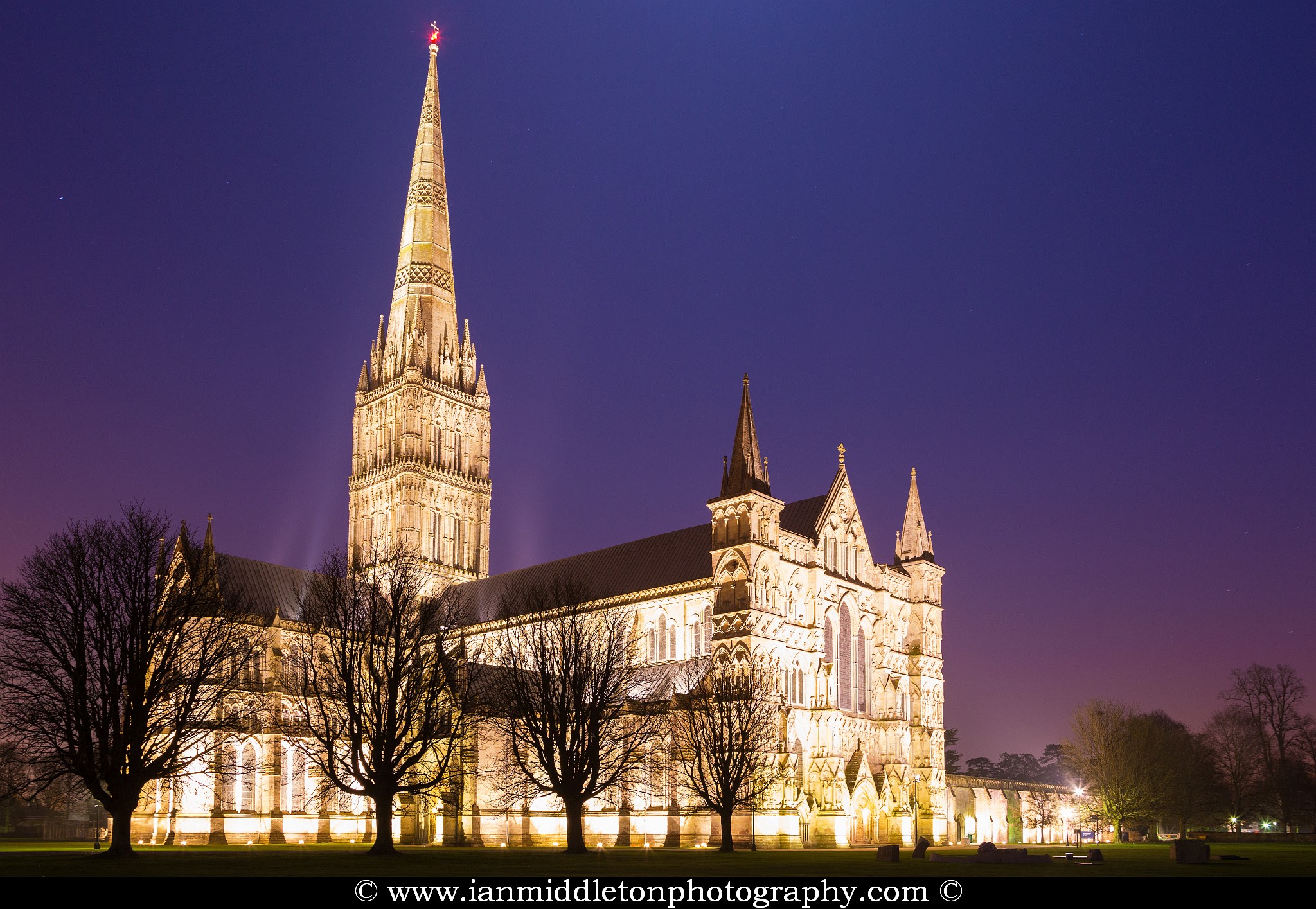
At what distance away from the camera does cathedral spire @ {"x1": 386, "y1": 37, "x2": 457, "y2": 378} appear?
10369 cm

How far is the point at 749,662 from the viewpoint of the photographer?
65125 mm

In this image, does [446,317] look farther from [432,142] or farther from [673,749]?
[673,749]

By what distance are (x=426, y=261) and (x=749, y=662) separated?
181 ft

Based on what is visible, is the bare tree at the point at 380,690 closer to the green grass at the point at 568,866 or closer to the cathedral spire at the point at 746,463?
the green grass at the point at 568,866

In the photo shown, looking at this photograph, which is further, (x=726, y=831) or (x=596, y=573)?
(x=596, y=573)

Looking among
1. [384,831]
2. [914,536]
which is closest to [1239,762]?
[914,536]

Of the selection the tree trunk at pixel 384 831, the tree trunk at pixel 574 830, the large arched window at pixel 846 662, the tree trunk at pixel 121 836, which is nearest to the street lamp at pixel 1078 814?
the large arched window at pixel 846 662

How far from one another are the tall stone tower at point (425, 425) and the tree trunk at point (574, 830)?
1786 inches

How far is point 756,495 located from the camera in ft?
223

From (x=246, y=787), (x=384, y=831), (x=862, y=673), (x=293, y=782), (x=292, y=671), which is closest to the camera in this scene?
(x=384, y=831)

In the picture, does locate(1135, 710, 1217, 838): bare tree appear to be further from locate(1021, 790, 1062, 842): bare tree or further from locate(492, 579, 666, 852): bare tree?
locate(492, 579, 666, 852): bare tree

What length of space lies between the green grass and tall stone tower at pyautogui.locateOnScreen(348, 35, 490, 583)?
4755 centimetres
